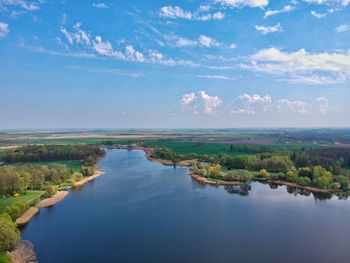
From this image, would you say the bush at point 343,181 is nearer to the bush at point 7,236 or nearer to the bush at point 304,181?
the bush at point 304,181

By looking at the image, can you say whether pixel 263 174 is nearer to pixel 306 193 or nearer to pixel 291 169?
pixel 291 169

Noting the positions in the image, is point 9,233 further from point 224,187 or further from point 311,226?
point 224,187

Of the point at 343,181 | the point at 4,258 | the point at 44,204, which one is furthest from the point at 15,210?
the point at 343,181

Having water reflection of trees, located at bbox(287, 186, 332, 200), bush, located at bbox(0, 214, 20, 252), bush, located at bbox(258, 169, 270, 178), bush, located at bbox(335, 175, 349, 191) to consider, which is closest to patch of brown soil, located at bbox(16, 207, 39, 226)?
bush, located at bbox(0, 214, 20, 252)

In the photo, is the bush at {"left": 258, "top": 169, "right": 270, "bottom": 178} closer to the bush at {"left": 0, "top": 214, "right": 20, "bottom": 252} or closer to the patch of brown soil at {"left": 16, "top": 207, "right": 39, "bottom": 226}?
the patch of brown soil at {"left": 16, "top": 207, "right": 39, "bottom": 226}

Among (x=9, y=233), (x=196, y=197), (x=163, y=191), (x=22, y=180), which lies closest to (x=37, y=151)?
(x=22, y=180)

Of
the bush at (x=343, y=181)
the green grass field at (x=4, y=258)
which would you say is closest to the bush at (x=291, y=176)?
the bush at (x=343, y=181)
